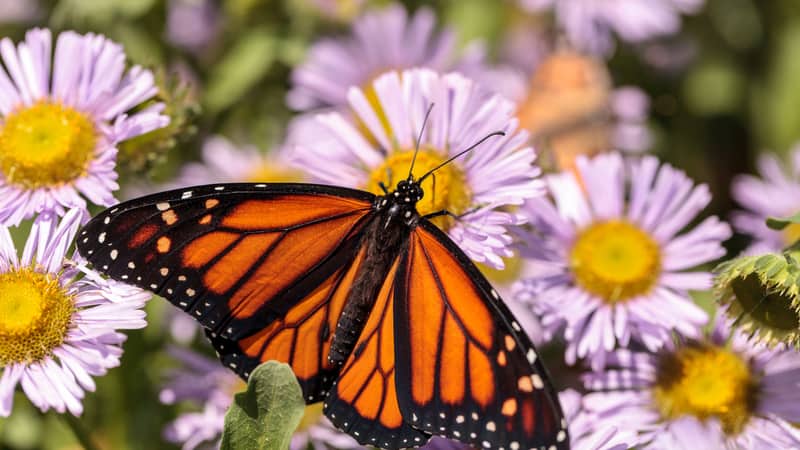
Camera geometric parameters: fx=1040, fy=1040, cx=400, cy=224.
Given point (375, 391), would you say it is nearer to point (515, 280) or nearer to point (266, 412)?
point (266, 412)

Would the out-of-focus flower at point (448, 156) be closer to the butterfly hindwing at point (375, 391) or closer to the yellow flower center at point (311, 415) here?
the butterfly hindwing at point (375, 391)

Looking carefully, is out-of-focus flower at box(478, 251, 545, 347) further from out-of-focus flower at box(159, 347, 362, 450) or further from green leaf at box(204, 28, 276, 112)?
green leaf at box(204, 28, 276, 112)

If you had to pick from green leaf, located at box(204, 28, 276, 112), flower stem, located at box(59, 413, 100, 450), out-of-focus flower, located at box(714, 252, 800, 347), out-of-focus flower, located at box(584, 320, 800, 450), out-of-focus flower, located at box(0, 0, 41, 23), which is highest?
out-of-focus flower, located at box(0, 0, 41, 23)

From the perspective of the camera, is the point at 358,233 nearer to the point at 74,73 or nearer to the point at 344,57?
the point at 74,73

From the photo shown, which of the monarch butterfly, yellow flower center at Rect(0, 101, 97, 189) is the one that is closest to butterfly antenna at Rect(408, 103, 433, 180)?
the monarch butterfly

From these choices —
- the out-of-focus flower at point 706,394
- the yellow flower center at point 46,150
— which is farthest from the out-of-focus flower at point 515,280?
the yellow flower center at point 46,150

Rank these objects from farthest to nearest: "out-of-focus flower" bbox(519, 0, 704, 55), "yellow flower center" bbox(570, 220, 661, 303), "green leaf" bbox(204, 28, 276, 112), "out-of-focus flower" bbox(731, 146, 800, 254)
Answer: "out-of-focus flower" bbox(519, 0, 704, 55)
"green leaf" bbox(204, 28, 276, 112)
"out-of-focus flower" bbox(731, 146, 800, 254)
"yellow flower center" bbox(570, 220, 661, 303)

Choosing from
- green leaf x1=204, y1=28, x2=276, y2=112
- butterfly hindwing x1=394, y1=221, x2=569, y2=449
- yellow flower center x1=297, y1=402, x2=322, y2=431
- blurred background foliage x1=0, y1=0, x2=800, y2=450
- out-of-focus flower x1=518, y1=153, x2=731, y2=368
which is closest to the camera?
butterfly hindwing x1=394, y1=221, x2=569, y2=449

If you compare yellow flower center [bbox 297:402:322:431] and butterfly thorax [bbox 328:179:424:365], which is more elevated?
butterfly thorax [bbox 328:179:424:365]
